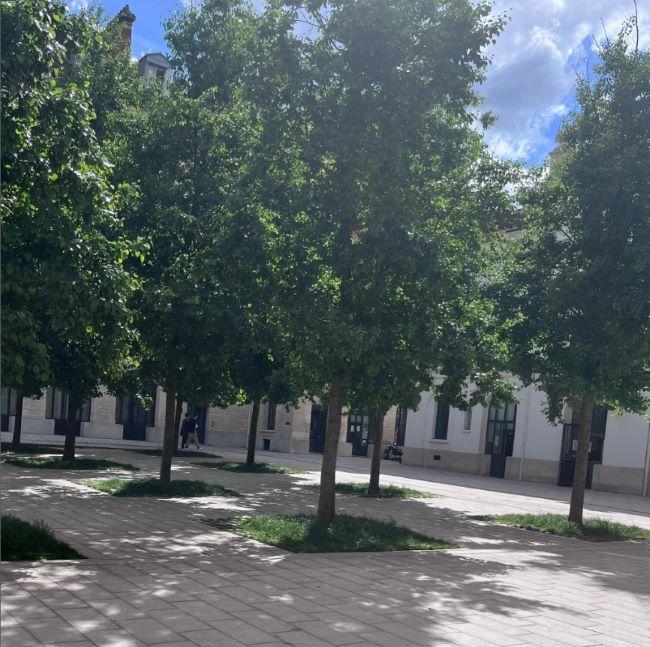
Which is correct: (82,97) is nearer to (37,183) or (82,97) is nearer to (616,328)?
(37,183)

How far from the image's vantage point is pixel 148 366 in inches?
661

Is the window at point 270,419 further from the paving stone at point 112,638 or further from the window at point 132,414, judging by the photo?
the paving stone at point 112,638

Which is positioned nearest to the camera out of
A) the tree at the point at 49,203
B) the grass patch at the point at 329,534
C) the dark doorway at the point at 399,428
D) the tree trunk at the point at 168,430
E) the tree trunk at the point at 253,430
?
the tree at the point at 49,203

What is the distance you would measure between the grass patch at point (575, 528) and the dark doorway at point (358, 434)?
1023 inches

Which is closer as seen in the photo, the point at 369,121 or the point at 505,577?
the point at 505,577

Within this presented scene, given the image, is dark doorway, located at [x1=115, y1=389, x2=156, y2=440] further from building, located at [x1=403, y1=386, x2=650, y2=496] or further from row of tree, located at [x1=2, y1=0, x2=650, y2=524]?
row of tree, located at [x1=2, y1=0, x2=650, y2=524]

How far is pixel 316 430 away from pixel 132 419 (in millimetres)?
9303

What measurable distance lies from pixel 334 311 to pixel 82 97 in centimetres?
455

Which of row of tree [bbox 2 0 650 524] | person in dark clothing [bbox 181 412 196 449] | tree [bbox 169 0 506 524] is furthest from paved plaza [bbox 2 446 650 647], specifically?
person in dark clothing [bbox 181 412 196 449]

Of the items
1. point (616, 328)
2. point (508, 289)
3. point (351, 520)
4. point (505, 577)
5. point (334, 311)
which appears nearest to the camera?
point (505, 577)

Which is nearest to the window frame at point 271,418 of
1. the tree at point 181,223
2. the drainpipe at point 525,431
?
the drainpipe at point 525,431

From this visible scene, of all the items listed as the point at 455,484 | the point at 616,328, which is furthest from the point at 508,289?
the point at 455,484

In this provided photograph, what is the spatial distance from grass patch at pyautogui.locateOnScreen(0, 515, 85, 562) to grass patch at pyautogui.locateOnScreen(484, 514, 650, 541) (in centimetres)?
961

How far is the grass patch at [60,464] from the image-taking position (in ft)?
67.8
